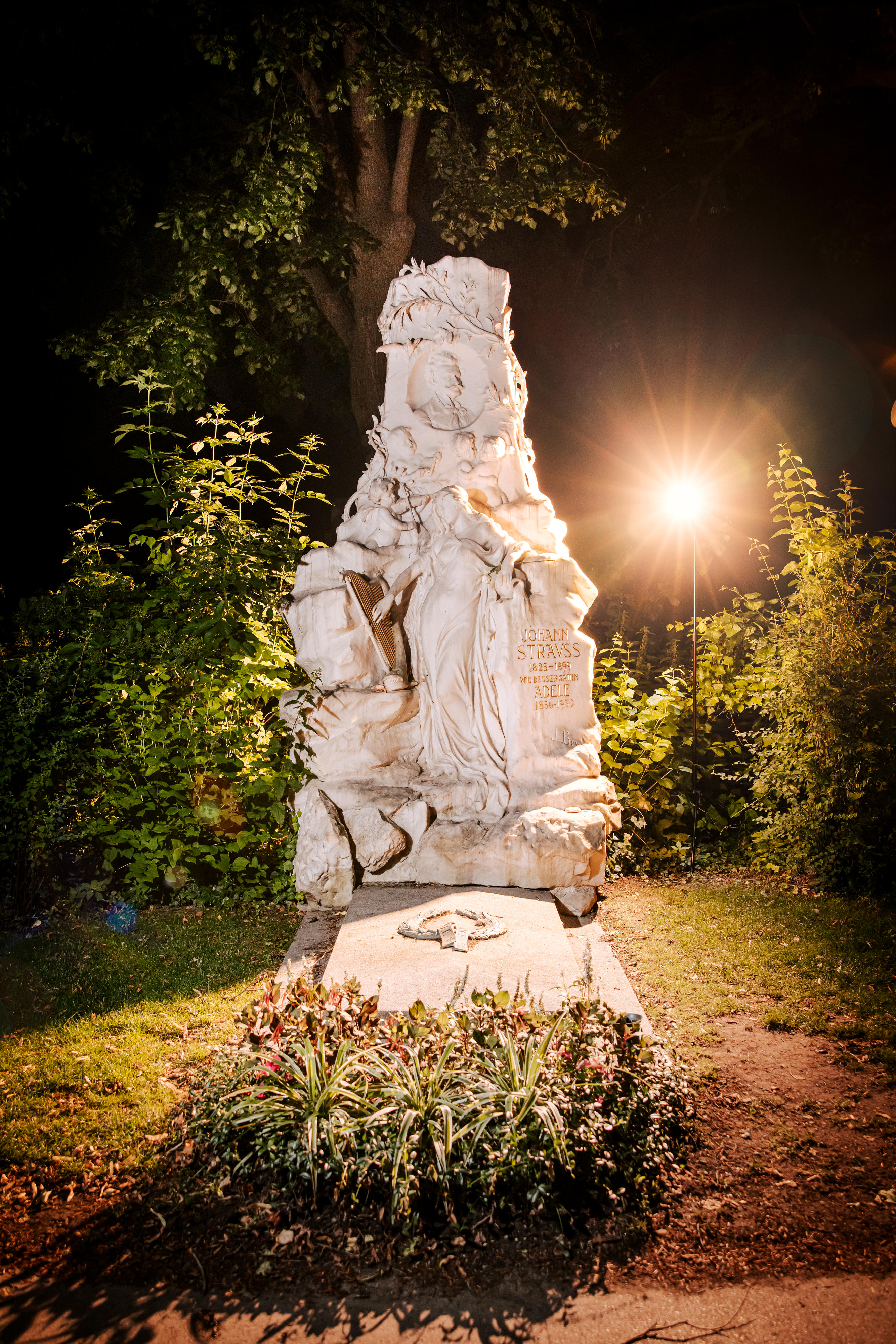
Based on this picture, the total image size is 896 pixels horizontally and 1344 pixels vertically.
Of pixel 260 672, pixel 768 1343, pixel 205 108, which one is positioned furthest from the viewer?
pixel 205 108

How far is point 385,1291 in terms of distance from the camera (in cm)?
211

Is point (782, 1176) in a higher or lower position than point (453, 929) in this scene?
lower

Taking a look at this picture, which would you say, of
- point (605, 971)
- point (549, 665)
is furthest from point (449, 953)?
point (549, 665)

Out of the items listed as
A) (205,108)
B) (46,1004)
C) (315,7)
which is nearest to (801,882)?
(46,1004)

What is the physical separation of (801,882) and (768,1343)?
11.9ft

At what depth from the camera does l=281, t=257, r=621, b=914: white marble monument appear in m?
4.48

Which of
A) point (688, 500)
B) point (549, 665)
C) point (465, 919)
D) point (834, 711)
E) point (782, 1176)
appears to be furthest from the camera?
point (688, 500)

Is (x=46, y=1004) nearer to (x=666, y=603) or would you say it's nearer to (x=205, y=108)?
(x=666, y=603)

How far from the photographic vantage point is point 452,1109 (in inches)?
95.3

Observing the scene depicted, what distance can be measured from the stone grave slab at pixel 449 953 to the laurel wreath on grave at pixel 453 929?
2cm

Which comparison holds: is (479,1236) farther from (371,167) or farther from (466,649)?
(371,167)

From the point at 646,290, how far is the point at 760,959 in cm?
872

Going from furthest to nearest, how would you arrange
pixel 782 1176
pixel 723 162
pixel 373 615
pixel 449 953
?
pixel 723 162, pixel 373 615, pixel 449 953, pixel 782 1176

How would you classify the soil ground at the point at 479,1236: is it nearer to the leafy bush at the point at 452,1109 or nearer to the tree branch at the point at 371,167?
the leafy bush at the point at 452,1109
